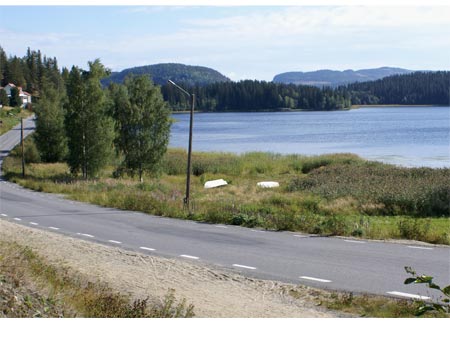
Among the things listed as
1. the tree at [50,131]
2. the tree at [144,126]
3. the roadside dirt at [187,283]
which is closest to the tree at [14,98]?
the tree at [50,131]

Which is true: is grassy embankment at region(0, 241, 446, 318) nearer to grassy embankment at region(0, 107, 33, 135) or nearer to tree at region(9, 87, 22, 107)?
grassy embankment at region(0, 107, 33, 135)

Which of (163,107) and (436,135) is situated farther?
(436,135)

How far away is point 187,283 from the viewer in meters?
11.3

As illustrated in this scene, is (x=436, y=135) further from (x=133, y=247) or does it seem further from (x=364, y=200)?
(x=133, y=247)

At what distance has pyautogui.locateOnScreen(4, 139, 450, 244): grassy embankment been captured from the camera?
18266 mm

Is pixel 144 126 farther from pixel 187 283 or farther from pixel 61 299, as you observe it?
pixel 61 299

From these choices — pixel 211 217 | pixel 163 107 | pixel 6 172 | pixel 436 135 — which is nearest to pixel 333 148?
pixel 436 135

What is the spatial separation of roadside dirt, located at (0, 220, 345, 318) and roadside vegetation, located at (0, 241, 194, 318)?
570 mm

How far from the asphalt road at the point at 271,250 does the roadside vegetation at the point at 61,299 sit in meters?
3.99

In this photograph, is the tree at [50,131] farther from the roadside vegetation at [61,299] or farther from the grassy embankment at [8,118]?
the roadside vegetation at [61,299]

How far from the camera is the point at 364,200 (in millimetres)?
25656

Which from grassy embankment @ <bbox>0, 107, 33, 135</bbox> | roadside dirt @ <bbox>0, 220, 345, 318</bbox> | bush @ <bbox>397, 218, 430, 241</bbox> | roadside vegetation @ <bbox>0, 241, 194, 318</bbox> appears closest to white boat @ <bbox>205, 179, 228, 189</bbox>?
bush @ <bbox>397, 218, 430, 241</bbox>

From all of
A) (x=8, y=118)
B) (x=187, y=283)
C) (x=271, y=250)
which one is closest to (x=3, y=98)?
(x=8, y=118)

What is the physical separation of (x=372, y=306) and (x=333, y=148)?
64.7 meters
